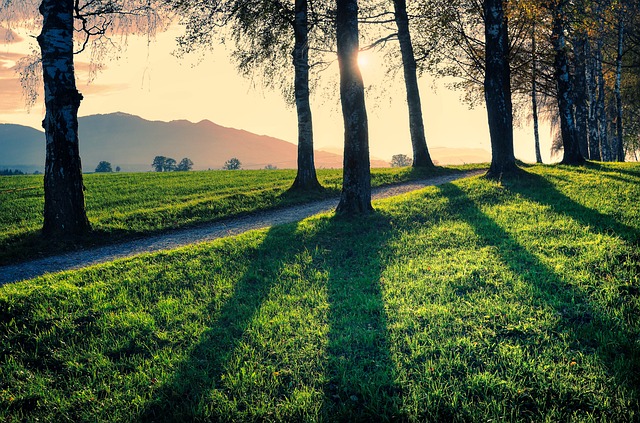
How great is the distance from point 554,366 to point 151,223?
1175 centimetres

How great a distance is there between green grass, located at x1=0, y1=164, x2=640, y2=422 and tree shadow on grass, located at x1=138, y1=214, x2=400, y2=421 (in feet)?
0.07

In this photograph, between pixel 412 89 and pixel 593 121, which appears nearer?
pixel 412 89

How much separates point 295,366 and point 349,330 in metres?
0.98

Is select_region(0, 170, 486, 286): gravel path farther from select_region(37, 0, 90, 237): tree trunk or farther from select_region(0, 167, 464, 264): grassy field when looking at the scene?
select_region(37, 0, 90, 237): tree trunk

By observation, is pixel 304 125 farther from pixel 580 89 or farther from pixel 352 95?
pixel 580 89

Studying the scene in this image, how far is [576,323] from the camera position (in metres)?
4.99

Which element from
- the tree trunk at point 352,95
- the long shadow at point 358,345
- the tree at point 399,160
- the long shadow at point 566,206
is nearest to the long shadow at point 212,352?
the long shadow at point 358,345

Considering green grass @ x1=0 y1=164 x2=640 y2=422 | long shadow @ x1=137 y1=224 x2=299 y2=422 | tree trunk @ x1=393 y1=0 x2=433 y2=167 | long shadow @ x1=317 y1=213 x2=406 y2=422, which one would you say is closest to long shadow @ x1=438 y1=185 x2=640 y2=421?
green grass @ x1=0 y1=164 x2=640 y2=422

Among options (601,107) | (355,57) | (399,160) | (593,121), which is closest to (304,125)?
(355,57)

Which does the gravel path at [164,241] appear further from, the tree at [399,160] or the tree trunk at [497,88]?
the tree at [399,160]

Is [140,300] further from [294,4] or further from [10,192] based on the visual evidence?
[10,192]

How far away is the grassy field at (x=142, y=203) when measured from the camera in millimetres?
11273

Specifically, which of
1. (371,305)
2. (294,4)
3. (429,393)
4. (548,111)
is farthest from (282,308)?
(548,111)

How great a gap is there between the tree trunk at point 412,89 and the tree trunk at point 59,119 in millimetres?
15546
